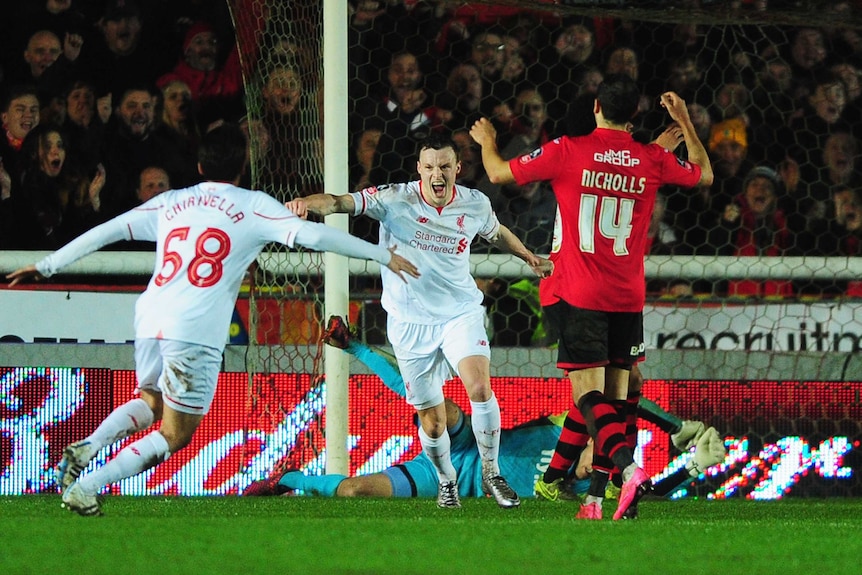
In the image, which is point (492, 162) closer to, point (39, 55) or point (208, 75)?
point (208, 75)

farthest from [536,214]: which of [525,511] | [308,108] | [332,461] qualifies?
[525,511]

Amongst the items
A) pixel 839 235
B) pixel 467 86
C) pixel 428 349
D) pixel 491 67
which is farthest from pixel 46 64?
pixel 839 235

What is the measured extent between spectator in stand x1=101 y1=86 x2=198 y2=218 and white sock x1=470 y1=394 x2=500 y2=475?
3.33 metres

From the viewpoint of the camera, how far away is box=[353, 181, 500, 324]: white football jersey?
6.43m

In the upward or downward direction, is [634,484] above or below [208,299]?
below

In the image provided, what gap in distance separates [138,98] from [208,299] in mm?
4187

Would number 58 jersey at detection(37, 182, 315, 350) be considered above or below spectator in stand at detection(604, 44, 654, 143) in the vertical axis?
below

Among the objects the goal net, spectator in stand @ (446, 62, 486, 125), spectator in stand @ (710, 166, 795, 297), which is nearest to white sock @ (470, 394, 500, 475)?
the goal net

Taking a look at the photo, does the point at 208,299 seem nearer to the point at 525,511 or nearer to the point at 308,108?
the point at 525,511

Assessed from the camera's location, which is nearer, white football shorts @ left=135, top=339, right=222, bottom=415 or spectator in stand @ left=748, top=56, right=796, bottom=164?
white football shorts @ left=135, top=339, right=222, bottom=415

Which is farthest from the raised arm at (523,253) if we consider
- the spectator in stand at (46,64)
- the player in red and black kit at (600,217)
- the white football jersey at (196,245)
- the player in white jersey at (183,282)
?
the spectator in stand at (46,64)

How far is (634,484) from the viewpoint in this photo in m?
5.18

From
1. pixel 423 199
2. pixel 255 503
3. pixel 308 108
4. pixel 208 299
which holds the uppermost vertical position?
pixel 308 108

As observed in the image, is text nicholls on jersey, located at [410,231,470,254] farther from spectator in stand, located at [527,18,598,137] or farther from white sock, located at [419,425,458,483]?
spectator in stand, located at [527,18,598,137]
